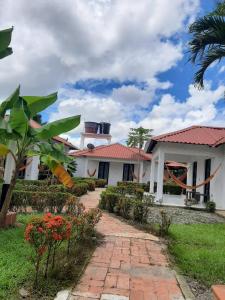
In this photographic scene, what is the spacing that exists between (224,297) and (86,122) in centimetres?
5244

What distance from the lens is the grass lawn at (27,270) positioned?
433 centimetres

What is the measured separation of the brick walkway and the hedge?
325cm

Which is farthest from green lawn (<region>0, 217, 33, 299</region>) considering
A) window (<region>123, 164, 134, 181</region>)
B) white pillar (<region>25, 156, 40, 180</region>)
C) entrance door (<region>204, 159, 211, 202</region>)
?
window (<region>123, 164, 134, 181</region>)

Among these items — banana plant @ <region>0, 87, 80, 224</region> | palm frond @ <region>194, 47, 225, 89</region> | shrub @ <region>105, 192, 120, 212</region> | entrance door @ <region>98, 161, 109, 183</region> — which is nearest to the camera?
banana plant @ <region>0, 87, 80, 224</region>

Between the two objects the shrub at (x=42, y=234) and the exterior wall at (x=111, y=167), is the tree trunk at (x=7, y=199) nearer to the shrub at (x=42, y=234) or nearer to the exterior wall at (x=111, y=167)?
the shrub at (x=42, y=234)

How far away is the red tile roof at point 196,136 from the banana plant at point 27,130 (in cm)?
1046

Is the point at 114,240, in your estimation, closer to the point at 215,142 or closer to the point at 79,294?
the point at 79,294

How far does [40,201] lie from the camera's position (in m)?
10.9

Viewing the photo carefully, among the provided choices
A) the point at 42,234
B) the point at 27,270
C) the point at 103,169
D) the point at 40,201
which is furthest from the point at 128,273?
the point at 103,169

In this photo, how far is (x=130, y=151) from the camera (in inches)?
1446

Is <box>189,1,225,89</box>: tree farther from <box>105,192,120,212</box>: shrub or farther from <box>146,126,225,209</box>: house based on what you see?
<box>146,126,225,209</box>: house

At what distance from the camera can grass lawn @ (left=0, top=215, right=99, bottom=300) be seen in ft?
14.2

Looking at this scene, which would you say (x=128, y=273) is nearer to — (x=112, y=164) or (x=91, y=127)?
(x=112, y=164)

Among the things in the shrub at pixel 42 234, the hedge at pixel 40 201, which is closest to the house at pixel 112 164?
the hedge at pixel 40 201
